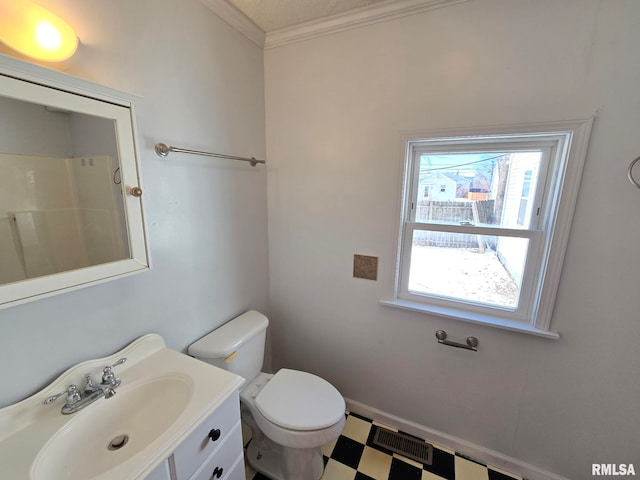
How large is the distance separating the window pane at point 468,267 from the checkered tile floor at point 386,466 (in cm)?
92

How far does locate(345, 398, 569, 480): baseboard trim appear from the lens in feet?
4.51

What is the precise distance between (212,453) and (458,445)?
55.0 inches

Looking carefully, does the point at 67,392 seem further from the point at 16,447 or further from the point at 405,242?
the point at 405,242

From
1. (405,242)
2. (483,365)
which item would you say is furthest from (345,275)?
(483,365)

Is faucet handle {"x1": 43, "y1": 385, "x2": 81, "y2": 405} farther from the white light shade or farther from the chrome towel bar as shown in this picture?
the white light shade

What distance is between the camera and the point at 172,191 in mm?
1150

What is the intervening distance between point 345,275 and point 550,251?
3.29 ft

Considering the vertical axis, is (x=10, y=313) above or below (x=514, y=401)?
above

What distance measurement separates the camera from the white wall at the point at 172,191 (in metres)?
0.83

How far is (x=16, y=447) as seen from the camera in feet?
2.32

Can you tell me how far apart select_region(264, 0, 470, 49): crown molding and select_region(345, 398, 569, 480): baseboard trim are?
2.25 meters

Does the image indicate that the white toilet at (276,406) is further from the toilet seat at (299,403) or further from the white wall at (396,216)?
the white wall at (396,216)

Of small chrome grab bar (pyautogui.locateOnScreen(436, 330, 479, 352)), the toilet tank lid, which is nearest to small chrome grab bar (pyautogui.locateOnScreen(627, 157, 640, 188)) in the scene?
small chrome grab bar (pyautogui.locateOnScreen(436, 330, 479, 352))

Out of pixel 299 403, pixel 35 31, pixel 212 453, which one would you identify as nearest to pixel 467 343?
pixel 299 403
